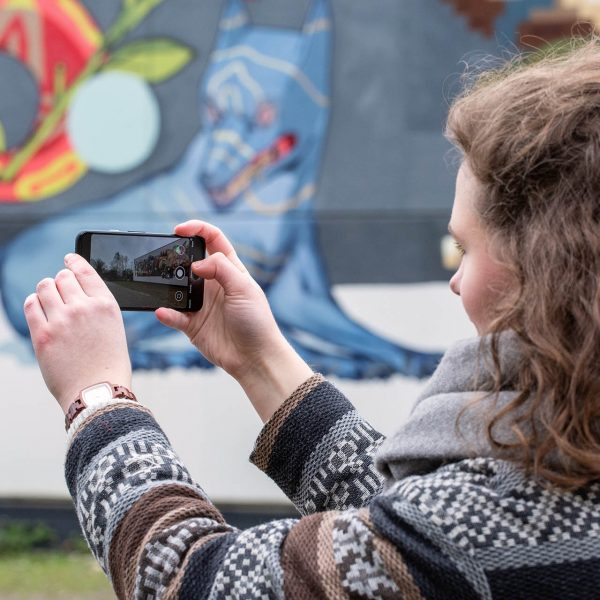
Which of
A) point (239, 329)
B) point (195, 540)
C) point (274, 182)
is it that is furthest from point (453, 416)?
point (274, 182)

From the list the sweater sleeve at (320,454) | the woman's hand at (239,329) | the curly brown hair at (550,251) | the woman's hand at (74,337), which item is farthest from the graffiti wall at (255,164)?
the curly brown hair at (550,251)

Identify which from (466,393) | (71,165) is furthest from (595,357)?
(71,165)

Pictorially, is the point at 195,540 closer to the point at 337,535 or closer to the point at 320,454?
the point at 337,535

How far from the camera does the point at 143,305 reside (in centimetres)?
159

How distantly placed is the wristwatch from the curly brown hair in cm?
46

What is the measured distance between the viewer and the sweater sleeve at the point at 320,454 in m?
1.43

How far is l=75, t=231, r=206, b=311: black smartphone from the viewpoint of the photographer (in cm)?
156

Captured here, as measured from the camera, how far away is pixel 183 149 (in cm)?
435

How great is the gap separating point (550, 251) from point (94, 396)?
566 mm

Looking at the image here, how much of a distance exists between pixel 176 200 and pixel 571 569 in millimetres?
3510

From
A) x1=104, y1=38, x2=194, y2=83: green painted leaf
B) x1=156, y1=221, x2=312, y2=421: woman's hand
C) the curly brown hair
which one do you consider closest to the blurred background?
x1=104, y1=38, x2=194, y2=83: green painted leaf

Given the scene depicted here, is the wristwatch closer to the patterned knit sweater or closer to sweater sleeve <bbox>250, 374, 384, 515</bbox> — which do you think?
the patterned knit sweater

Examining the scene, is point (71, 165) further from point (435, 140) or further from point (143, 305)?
point (143, 305)

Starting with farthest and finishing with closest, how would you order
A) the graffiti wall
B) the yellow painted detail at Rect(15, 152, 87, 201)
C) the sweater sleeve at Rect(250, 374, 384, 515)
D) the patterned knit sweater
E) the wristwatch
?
the yellow painted detail at Rect(15, 152, 87, 201), the graffiti wall, the sweater sleeve at Rect(250, 374, 384, 515), the wristwatch, the patterned knit sweater
